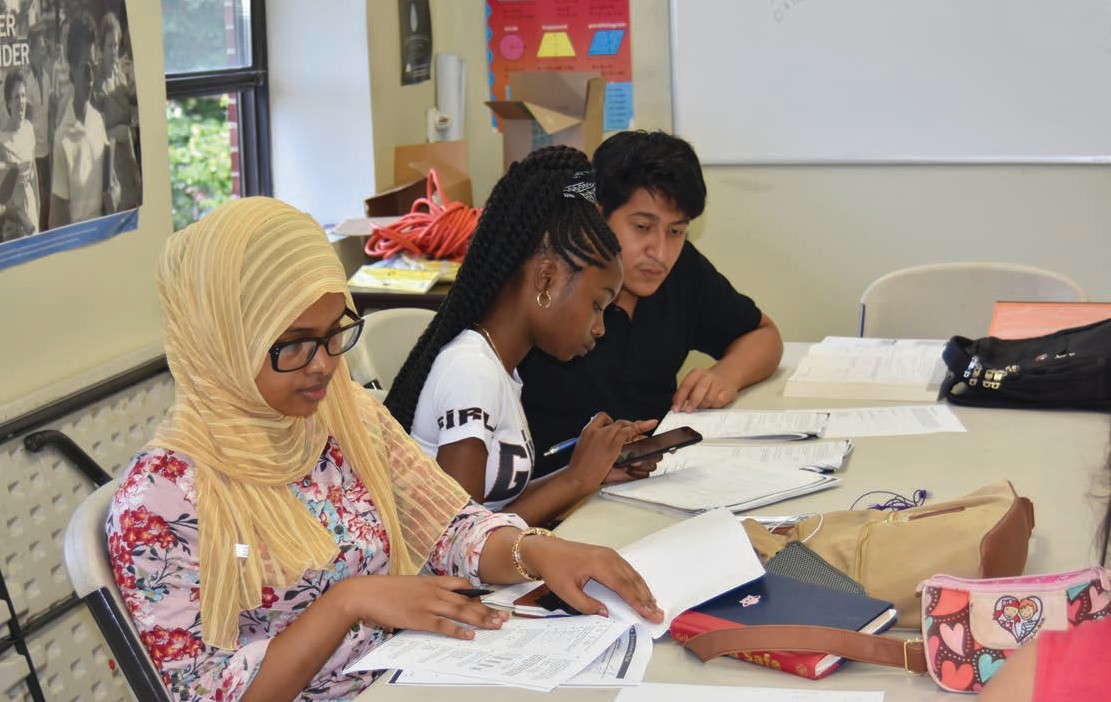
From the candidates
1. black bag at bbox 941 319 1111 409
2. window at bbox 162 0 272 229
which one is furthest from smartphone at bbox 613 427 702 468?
window at bbox 162 0 272 229

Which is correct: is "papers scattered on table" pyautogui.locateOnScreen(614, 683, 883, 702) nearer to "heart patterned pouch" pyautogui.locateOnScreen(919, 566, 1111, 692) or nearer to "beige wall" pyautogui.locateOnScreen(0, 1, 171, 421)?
"heart patterned pouch" pyautogui.locateOnScreen(919, 566, 1111, 692)

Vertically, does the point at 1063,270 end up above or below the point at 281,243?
below

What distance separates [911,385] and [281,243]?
1.35 metres

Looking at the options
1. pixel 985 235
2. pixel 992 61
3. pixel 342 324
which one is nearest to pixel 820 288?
pixel 985 235

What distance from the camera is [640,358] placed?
7.97 feet

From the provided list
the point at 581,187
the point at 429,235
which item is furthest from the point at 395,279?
the point at 581,187

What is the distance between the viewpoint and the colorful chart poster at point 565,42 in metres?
3.78

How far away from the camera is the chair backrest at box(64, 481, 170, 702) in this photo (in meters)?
1.27

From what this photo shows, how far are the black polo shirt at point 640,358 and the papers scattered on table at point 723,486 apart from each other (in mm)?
395

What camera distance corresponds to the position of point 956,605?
47.0 inches

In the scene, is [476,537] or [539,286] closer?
[476,537]

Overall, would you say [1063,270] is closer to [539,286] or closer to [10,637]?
[539,286]

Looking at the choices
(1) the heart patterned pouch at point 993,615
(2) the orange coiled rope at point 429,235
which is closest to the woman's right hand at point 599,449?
(1) the heart patterned pouch at point 993,615

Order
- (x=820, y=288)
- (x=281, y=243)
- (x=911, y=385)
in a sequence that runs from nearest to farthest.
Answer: (x=281, y=243) < (x=911, y=385) < (x=820, y=288)
